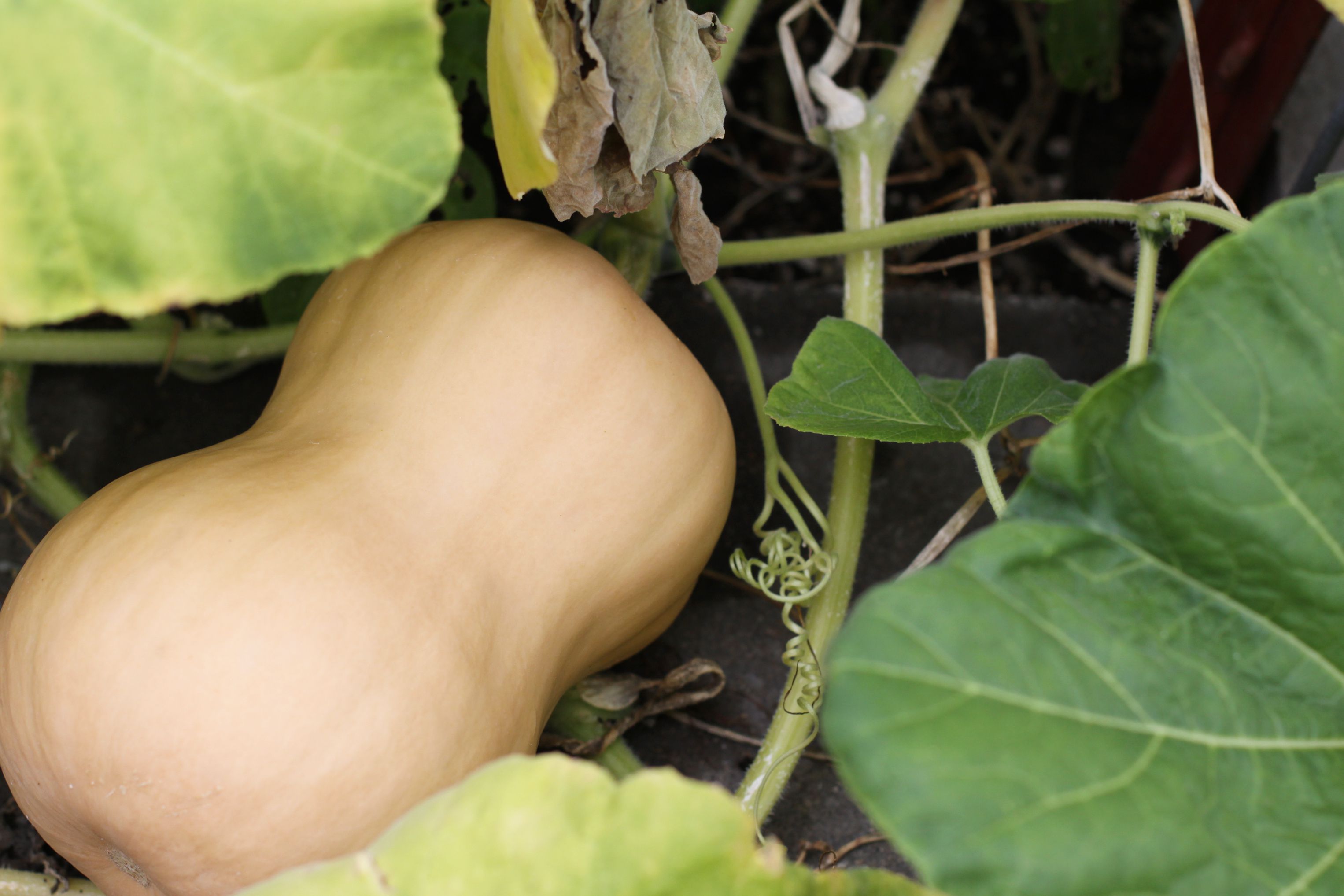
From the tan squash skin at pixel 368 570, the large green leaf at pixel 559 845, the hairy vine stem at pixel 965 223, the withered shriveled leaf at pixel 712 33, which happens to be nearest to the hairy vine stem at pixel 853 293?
the hairy vine stem at pixel 965 223

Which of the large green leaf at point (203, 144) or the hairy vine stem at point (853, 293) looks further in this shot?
the hairy vine stem at point (853, 293)

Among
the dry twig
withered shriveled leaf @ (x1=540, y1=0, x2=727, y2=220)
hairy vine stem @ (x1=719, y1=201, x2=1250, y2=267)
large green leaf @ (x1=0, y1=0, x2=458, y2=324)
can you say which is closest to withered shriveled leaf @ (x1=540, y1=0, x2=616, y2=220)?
withered shriveled leaf @ (x1=540, y1=0, x2=727, y2=220)

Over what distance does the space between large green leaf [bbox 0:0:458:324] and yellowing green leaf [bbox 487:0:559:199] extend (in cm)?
6

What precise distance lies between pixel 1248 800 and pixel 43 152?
61cm

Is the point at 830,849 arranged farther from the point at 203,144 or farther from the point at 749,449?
the point at 203,144

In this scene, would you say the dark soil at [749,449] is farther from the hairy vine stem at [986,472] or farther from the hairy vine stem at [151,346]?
the hairy vine stem at [986,472]

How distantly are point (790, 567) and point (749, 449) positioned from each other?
0.23 m

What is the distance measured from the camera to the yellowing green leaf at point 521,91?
0.54 m

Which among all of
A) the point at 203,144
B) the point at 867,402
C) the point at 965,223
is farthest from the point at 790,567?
Answer: the point at 203,144

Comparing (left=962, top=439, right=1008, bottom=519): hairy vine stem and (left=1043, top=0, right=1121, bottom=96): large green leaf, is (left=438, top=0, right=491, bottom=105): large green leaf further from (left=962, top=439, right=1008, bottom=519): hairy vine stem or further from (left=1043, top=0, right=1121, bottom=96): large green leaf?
(left=1043, top=0, right=1121, bottom=96): large green leaf

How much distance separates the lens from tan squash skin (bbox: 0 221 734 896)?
619mm

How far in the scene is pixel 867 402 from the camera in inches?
28.7

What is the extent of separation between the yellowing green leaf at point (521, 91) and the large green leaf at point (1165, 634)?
0.96 feet

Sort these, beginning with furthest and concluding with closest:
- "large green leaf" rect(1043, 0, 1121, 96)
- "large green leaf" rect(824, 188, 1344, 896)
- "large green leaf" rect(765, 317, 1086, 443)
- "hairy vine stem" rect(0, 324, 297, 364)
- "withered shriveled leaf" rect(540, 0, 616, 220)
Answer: "large green leaf" rect(1043, 0, 1121, 96)
"hairy vine stem" rect(0, 324, 297, 364)
"large green leaf" rect(765, 317, 1086, 443)
"withered shriveled leaf" rect(540, 0, 616, 220)
"large green leaf" rect(824, 188, 1344, 896)
